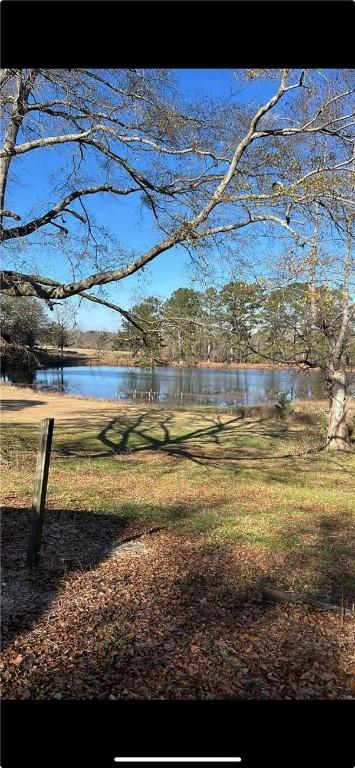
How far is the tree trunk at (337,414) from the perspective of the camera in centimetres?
1148

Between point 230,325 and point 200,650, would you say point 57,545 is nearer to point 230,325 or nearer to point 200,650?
point 200,650

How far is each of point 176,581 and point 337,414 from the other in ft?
28.1

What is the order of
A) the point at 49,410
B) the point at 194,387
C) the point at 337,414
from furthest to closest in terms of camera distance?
1. the point at 194,387
2. the point at 49,410
3. the point at 337,414

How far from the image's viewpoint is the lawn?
271cm

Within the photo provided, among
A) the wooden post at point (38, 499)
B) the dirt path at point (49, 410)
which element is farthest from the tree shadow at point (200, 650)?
the dirt path at point (49, 410)

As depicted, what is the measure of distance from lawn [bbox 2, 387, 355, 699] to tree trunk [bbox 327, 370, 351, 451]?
2.47 m

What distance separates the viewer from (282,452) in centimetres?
1191

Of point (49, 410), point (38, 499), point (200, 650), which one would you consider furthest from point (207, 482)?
point (49, 410)

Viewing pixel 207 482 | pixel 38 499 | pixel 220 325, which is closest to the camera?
pixel 38 499

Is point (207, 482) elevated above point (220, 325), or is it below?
below

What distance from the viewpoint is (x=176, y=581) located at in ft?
13.1

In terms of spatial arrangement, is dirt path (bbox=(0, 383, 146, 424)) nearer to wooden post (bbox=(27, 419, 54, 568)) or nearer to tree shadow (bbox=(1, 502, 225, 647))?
tree shadow (bbox=(1, 502, 225, 647))

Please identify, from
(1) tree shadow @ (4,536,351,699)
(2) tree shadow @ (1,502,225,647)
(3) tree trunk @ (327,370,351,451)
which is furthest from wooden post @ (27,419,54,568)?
(3) tree trunk @ (327,370,351,451)

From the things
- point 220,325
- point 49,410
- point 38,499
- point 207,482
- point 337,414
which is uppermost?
point 220,325
